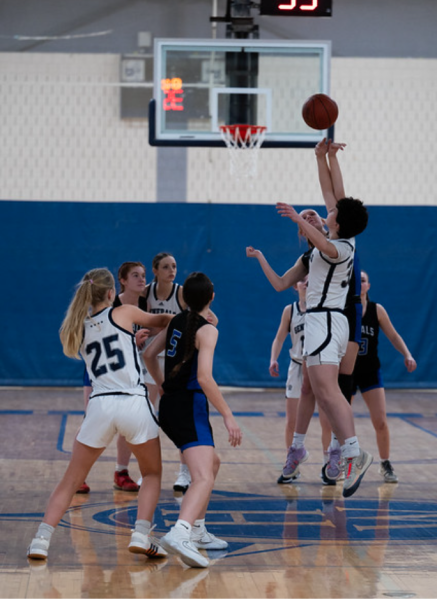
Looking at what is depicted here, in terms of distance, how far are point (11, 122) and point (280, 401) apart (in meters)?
6.10

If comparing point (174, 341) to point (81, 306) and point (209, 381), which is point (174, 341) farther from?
point (81, 306)

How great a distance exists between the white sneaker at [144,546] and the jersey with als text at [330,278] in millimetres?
1942

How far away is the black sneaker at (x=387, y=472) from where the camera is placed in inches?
274

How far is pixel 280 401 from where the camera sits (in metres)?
12.1

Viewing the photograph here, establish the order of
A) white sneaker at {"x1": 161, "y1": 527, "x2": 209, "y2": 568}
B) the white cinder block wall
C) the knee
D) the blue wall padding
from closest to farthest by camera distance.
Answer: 1. white sneaker at {"x1": 161, "y1": 527, "x2": 209, "y2": 568}
2. the knee
3. the blue wall padding
4. the white cinder block wall

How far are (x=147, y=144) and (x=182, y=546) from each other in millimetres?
10584

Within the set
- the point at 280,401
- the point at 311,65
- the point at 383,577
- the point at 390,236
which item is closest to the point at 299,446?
the point at 383,577

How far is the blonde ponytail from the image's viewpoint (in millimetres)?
4812

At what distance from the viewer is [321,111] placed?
22.1ft

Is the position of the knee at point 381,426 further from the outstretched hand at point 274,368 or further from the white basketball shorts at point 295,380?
the outstretched hand at point 274,368

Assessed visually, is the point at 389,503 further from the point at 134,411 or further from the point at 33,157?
the point at 33,157

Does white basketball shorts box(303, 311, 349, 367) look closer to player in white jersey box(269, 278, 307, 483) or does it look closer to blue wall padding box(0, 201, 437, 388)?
player in white jersey box(269, 278, 307, 483)

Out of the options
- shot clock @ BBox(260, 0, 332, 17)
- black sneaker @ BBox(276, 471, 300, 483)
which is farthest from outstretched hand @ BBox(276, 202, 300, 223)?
shot clock @ BBox(260, 0, 332, 17)

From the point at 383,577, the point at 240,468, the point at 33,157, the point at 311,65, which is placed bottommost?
the point at 240,468
